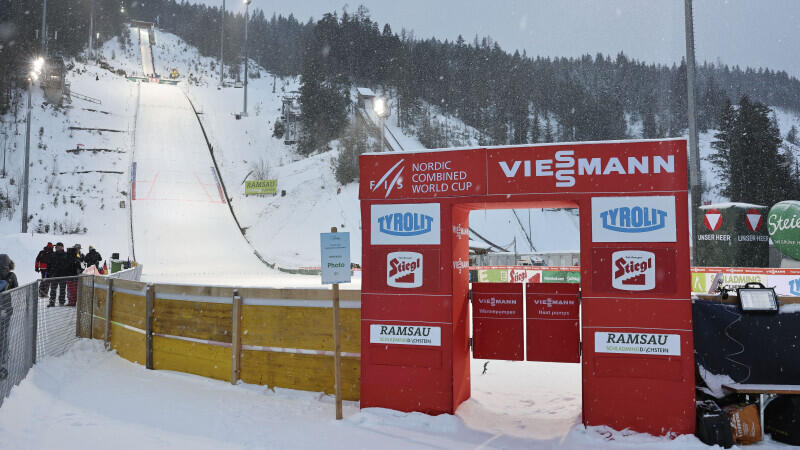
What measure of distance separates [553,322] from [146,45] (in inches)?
3944

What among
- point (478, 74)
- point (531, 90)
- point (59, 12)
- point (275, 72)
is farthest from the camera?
point (275, 72)

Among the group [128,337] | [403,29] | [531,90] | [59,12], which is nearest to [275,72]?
[403,29]

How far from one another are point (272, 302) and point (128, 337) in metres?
3.76

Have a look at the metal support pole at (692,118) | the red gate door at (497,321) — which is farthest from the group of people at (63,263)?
the metal support pole at (692,118)

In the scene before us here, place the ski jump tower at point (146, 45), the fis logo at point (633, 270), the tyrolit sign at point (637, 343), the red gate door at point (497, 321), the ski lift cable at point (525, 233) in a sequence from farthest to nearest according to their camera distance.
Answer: the ski jump tower at point (146, 45)
the ski lift cable at point (525, 233)
the red gate door at point (497, 321)
the fis logo at point (633, 270)
the tyrolit sign at point (637, 343)

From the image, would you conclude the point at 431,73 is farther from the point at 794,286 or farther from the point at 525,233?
the point at 794,286

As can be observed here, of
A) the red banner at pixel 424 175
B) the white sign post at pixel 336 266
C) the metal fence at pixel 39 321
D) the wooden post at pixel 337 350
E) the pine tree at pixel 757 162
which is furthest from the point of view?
the pine tree at pixel 757 162

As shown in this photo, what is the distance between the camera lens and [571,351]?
684cm

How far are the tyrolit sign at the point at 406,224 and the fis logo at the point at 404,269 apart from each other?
168 millimetres

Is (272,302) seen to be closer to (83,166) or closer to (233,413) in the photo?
(233,413)

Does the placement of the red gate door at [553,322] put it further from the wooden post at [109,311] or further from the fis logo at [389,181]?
the wooden post at [109,311]

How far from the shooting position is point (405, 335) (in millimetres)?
6793

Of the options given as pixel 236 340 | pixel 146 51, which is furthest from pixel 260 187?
pixel 146 51

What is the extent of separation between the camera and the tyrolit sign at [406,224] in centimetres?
685
